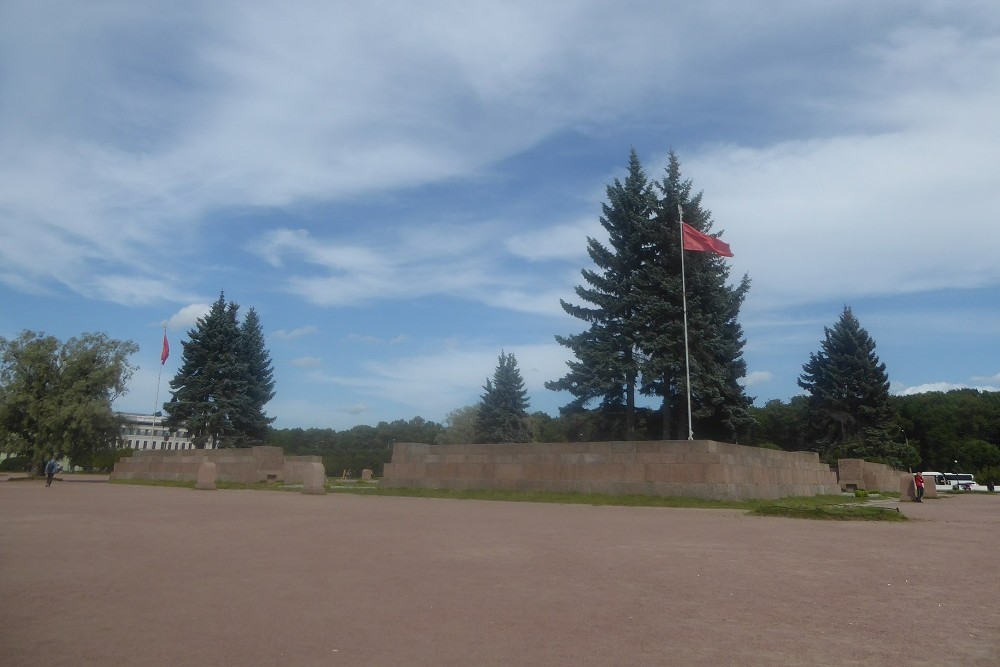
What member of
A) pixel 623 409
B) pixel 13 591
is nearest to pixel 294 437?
pixel 623 409

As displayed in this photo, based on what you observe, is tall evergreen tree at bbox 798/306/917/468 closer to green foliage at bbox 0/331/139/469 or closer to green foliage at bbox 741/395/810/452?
green foliage at bbox 741/395/810/452

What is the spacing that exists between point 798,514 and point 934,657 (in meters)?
10.4

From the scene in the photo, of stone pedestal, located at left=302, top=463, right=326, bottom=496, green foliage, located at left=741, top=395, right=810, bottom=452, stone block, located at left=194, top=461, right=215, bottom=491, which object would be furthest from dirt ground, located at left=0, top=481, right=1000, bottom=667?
green foliage, located at left=741, top=395, right=810, bottom=452

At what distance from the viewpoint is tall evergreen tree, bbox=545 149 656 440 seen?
93.2ft

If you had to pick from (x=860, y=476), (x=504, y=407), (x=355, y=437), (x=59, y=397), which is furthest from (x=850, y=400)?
(x=355, y=437)

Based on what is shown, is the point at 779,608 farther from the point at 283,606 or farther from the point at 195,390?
the point at 195,390

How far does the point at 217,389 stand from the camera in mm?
45469

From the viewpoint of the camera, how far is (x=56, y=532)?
9.72 metres

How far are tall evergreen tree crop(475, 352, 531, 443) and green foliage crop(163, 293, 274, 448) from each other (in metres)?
15.3

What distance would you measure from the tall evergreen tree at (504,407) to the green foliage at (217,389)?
604 inches

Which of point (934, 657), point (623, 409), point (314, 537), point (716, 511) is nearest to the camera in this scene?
point (934, 657)

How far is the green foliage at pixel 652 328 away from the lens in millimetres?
27984

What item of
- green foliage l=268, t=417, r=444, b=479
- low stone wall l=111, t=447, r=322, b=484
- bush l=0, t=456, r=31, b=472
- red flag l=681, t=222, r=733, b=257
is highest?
red flag l=681, t=222, r=733, b=257

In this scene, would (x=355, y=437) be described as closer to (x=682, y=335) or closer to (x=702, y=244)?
(x=682, y=335)
